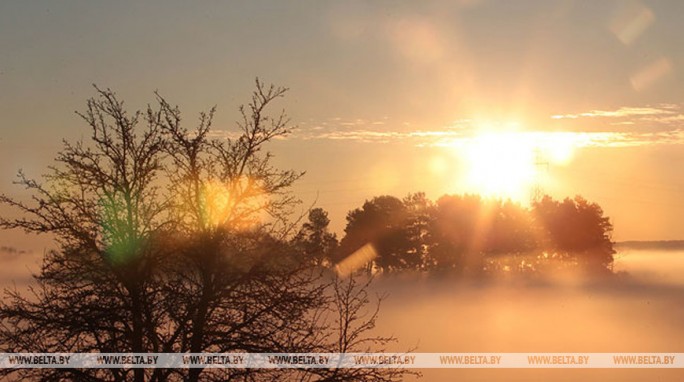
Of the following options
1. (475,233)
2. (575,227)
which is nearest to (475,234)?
(475,233)

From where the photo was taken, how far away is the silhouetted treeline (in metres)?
145

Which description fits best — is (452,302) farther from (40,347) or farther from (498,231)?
(40,347)

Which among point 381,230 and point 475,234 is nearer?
point 381,230

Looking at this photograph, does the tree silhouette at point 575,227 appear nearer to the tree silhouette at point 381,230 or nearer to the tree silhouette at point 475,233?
the tree silhouette at point 475,233

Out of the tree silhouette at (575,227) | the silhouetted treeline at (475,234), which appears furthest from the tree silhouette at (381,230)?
the tree silhouette at (575,227)

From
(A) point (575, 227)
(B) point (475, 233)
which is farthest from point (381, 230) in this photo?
(A) point (575, 227)

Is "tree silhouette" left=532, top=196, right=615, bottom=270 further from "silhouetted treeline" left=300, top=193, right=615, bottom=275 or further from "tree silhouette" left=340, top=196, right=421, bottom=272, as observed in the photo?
"tree silhouette" left=340, top=196, right=421, bottom=272

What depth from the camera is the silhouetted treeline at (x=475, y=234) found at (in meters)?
145

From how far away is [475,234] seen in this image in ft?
521

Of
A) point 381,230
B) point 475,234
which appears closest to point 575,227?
point 475,234

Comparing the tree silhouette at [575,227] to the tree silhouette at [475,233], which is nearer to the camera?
the tree silhouette at [475,233]

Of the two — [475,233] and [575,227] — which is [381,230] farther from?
[575,227]

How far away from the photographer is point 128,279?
48.1ft

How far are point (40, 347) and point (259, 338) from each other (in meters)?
3.74
